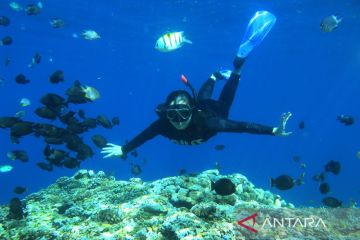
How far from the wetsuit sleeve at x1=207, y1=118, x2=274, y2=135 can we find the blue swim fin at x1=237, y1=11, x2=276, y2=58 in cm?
414

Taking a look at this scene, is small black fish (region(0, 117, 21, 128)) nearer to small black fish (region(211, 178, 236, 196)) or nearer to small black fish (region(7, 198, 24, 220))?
small black fish (region(7, 198, 24, 220))

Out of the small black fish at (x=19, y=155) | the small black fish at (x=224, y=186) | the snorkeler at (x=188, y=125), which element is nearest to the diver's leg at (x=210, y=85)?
the snorkeler at (x=188, y=125)

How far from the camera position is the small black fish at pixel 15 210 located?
906cm

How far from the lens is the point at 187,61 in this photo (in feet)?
208

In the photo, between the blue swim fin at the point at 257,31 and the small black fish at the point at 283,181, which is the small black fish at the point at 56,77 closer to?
the blue swim fin at the point at 257,31

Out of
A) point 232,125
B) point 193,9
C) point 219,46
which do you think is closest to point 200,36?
point 219,46

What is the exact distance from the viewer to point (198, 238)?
6.04 metres

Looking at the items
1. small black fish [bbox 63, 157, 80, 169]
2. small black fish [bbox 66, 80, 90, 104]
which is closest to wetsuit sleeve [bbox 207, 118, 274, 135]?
small black fish [bbox 66, 80, 90, 104]

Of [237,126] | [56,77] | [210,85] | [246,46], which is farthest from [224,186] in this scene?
[56,77]

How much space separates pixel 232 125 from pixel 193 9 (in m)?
25.7

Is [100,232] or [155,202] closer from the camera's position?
[100,232]

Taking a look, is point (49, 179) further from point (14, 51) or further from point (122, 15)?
point (122, 15)

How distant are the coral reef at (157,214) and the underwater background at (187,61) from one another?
211 cm

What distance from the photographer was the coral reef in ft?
20.3
